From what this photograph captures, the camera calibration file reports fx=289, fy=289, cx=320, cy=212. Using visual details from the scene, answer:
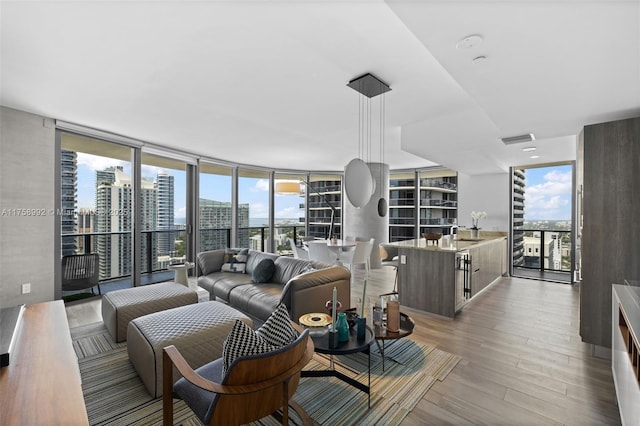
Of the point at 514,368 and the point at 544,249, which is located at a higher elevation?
the point at 544,249

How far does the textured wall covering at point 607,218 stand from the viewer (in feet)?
8.44

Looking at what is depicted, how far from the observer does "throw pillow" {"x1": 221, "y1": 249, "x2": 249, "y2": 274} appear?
168 inches

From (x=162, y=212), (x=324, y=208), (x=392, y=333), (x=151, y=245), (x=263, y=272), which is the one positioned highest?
(x=324, y=208)

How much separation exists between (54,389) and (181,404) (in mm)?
826

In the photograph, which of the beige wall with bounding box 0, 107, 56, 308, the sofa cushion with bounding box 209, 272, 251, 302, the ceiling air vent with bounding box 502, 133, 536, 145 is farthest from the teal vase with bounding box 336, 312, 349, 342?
the beige wall with bounding box 0, 107, 56, 308

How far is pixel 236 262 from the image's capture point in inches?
171

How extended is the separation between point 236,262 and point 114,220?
2.29m

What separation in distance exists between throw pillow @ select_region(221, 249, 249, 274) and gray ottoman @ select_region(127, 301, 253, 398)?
1.67m

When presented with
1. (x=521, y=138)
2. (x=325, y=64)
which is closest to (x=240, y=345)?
(x=325, y=64)

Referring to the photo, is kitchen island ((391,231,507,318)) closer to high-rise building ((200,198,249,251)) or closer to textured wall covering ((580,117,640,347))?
textured wall covering ((580,117,640,347))

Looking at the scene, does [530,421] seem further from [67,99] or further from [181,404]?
[67,99]

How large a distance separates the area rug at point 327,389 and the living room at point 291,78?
1259 mm

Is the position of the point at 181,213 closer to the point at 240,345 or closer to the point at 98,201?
the point at 98,201

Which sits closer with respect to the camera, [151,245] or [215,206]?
[151,245]
